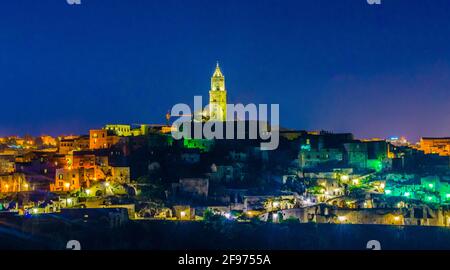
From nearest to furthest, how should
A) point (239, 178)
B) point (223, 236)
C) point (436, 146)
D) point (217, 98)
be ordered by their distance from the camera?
point (223, 236), point (239, 178), point (436, 146), point (217, 98)

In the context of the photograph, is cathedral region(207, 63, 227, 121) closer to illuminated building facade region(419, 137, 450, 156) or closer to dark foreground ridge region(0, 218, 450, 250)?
illuminated building facade region(419, 137, 450, 156)

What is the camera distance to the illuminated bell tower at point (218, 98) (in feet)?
128

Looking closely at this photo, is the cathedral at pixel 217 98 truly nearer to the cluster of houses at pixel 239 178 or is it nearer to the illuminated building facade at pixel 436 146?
the cluster of houses at pixel 239 178

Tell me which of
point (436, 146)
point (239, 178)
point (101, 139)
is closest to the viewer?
point (239, 178)

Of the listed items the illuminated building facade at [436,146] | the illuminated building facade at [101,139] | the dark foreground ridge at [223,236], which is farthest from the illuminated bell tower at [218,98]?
the dark foreground ridge at [223,236]

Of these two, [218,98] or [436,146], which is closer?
[436,146]

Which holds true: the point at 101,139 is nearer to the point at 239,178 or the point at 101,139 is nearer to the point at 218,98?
the point at 239,178

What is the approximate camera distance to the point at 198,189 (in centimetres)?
2638

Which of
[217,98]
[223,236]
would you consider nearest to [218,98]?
[217,98]

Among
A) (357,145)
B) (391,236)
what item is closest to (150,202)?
(391,236)

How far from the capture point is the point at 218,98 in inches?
1560
